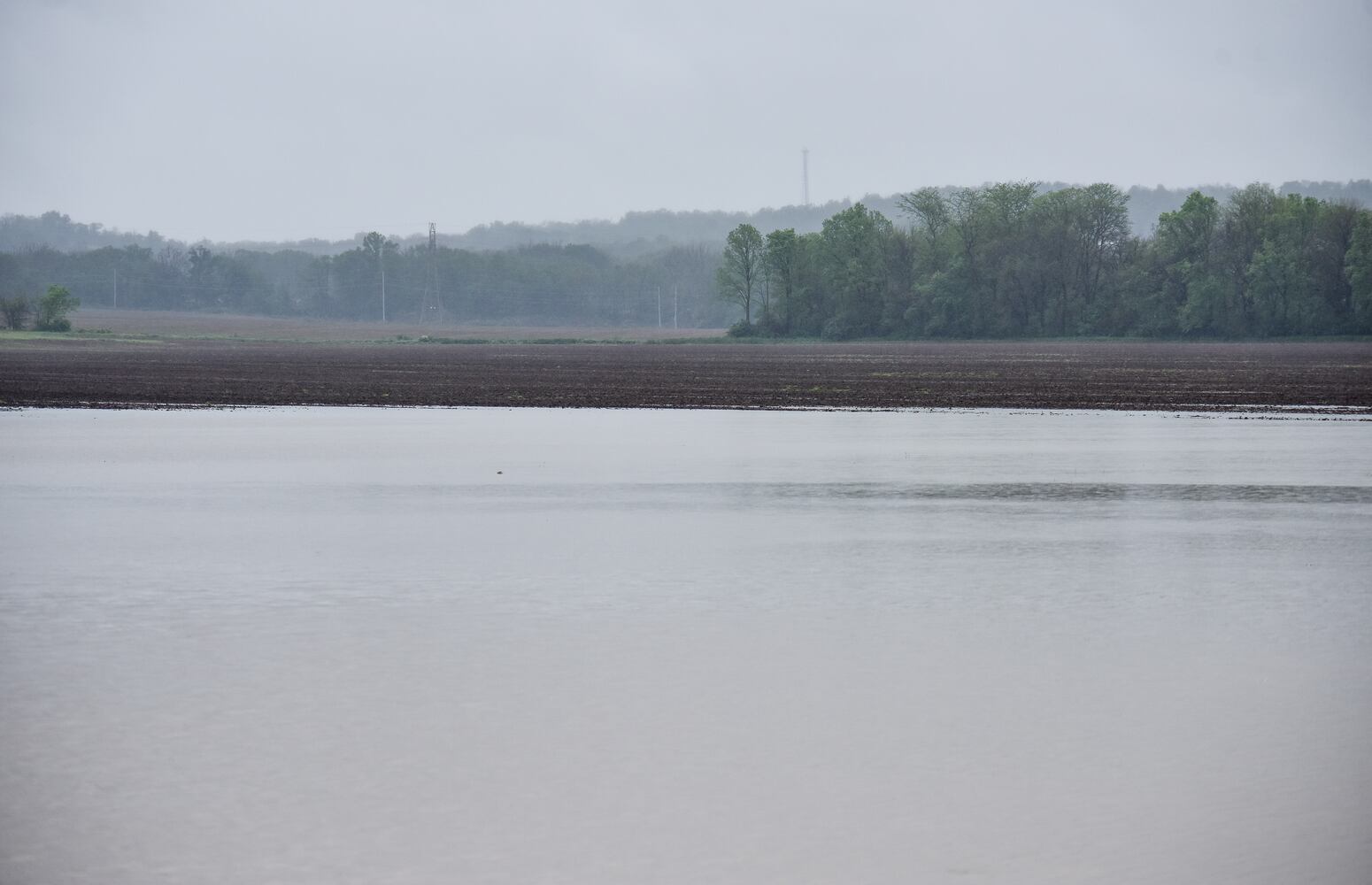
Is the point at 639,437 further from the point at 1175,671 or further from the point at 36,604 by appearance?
the point at 1175,671

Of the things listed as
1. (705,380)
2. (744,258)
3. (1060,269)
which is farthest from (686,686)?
(744,258)

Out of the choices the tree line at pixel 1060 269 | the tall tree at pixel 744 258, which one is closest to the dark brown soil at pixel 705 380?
the tree line at pixel 1060 269

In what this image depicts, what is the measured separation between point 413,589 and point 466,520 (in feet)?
14.5

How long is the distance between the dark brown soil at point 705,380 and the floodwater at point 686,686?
74.0ft

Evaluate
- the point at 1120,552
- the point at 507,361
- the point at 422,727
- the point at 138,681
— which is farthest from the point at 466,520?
the point at 507,361

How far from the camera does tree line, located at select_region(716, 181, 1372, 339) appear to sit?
398 ft

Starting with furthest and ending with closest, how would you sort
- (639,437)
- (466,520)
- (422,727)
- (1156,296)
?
(1156,296) → (639,437) → (466,520) → (422,727)

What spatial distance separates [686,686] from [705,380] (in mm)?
48102

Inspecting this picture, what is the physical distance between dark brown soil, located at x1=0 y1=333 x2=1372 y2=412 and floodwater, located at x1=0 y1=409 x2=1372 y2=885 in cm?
2256

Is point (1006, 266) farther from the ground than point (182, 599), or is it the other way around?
point (1006, 266)

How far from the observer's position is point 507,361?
8300 centimetres

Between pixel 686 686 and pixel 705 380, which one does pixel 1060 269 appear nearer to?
pixel 705 380

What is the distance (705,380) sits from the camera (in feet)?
187

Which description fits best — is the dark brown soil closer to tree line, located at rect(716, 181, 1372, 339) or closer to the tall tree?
tree line, located at rect(716, 181, 1372, 339)
